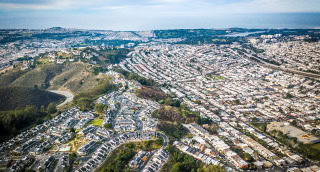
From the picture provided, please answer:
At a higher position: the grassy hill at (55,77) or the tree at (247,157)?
the grassy hill at (55,77)

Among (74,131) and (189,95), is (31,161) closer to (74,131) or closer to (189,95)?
(74,131)

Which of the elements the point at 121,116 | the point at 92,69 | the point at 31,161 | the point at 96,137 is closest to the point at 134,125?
the point at 121,116

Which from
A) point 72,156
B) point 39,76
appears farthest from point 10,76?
point 72,156

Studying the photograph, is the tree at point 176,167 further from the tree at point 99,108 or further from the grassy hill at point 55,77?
the grassy hill at point 55,77

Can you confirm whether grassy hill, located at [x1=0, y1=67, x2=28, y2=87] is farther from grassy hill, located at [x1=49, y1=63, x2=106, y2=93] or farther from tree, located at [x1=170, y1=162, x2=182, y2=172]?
tree, located at [x1=170, y1=162, x2=182, y2=172]

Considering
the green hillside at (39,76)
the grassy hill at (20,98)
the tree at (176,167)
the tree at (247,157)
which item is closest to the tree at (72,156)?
the tree at (176,167)

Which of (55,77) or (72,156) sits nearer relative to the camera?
(72,156)

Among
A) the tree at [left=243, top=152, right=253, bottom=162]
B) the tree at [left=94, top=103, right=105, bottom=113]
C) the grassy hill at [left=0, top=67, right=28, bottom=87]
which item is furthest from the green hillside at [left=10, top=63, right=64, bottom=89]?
the tree at [left=243, top=152, right=253, bottom=162]

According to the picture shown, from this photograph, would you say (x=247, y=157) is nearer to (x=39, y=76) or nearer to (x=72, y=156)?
(x=72, y=156)
